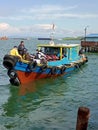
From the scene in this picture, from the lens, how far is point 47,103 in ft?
50.9

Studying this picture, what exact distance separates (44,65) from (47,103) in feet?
18.9

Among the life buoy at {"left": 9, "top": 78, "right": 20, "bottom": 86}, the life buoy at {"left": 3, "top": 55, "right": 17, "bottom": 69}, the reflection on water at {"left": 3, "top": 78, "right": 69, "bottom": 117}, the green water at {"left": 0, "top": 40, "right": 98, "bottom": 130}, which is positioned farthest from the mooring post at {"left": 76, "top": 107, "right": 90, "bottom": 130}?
the life buoy at {"left": 9, "top": 78, "right": 20, "bottom": 86}

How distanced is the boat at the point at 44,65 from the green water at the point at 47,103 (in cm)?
48

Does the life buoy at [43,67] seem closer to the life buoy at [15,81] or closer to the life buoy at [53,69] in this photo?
the life buoy at [53,69]

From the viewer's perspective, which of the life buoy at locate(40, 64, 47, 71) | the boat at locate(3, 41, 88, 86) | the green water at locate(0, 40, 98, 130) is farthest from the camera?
the life buoy at locate(40, 64, 47, 71)

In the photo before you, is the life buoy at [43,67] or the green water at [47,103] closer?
the green water at [47,103]

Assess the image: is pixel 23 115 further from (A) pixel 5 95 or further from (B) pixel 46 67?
(B) pixel 46 67

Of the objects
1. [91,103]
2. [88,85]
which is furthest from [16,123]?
[88,85]

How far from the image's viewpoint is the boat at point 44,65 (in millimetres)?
19078

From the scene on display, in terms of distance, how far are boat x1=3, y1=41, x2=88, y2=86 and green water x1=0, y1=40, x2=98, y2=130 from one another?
0.48 metres

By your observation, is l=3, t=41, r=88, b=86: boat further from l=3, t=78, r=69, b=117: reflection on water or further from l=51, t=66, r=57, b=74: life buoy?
l=3, t=78, r=69, b=117: reflection on water

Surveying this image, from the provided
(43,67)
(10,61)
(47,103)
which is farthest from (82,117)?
(43,67)

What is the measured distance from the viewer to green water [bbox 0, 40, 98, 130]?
39.5ft

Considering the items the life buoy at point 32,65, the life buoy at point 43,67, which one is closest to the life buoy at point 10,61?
the life buoy at point 32,65
